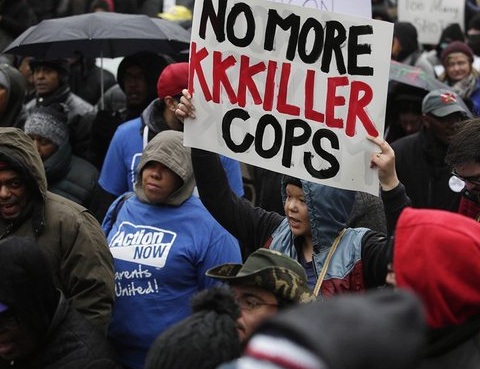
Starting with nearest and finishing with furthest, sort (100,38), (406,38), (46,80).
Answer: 1. (100,38)
2. (46,80)
3. (406,38)

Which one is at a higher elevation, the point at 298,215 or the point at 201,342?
the point at 201,342

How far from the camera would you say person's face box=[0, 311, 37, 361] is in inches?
155

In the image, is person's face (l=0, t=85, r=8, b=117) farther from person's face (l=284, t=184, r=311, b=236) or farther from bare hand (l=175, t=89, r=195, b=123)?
person's face (l=284, t=184, r=311, b=236)

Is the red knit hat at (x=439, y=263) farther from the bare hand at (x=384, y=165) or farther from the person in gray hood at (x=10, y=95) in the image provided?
the person in gray hood at (x=10, y=95)

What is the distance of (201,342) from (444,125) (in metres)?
4.54

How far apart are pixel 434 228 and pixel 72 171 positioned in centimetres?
435

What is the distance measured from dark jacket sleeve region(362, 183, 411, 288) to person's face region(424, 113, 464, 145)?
10.1ft

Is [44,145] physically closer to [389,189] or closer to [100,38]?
[100,38]

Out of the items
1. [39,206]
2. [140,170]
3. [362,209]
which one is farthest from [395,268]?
[140,170]

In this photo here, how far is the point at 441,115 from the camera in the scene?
698cm

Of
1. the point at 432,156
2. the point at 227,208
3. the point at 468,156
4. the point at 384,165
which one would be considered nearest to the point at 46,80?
the point at 432,156

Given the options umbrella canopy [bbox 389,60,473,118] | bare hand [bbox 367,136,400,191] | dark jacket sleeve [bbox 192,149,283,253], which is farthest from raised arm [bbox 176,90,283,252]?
umbrella canopy [bbox 389,60,473,118]

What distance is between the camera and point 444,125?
7.02 metres

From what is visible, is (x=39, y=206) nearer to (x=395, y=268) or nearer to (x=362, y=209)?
(x=362, y=209)
